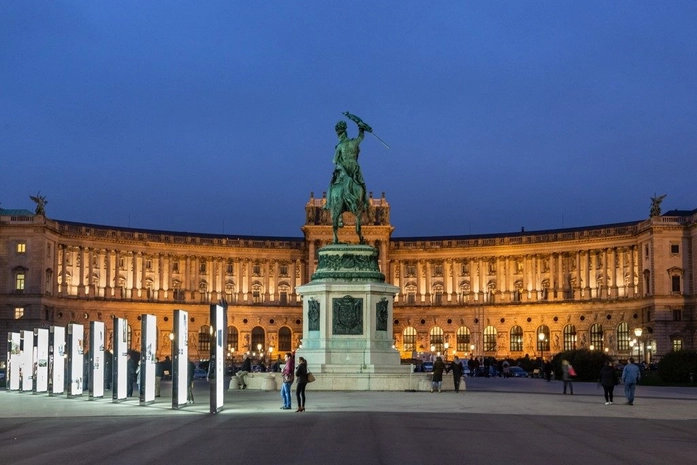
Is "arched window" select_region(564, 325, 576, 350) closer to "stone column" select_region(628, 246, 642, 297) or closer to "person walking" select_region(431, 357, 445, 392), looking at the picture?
"stone column" select_region(628, 246, 642, 297)

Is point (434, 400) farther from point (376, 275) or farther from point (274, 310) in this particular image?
point (274, 310)

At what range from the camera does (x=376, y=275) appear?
51.4m

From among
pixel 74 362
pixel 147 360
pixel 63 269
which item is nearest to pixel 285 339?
pixel 63 269

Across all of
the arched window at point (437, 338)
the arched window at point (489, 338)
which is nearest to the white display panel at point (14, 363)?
the arched window at point (489, 338)

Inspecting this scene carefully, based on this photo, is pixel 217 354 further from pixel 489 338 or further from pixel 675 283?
pixel 489 338

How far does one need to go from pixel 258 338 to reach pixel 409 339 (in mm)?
22178

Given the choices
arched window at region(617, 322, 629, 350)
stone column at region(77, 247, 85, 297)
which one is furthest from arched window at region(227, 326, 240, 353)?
arched window at region(617, 322, 629, 350)

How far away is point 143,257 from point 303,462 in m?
132

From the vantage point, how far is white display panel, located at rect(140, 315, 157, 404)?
4284 centimetres

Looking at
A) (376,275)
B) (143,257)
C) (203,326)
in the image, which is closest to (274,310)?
(203,326)

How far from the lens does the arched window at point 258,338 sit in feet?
518

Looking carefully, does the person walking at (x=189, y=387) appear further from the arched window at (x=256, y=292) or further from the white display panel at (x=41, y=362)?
the arched window at (x=256, y=292)

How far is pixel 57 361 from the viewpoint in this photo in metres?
55.5

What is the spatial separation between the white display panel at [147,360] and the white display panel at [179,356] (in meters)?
2.17
